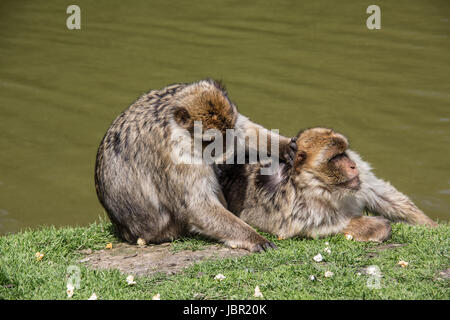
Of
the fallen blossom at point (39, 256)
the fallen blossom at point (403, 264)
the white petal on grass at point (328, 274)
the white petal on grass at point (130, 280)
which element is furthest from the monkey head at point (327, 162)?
the fallen blossom at point (39, 256)

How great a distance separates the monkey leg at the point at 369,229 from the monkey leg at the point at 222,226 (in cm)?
68

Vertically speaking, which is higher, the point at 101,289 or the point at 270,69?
the point at 270,69

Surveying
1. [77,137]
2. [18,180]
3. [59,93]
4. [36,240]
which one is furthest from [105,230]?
[59,93]

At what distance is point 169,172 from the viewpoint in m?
5.56

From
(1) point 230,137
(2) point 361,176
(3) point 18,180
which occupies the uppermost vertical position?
(1) point 230,137

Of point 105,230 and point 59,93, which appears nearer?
point 105,230

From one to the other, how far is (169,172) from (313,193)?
117cm

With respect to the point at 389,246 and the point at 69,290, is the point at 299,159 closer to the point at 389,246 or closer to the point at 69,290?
the point at 389,246

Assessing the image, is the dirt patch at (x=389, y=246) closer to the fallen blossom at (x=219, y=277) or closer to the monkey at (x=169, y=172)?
the monkey at (x=169, y=172)

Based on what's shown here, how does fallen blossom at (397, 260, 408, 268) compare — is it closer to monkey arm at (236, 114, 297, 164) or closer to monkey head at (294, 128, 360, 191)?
monkey head at (294, 128, 360, 191)

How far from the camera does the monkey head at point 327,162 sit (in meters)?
5.51

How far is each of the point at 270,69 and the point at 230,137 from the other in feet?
24.0
